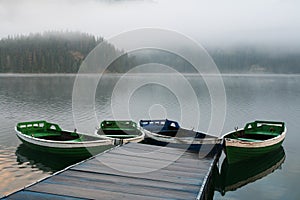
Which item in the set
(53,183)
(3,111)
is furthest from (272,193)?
(3,111)

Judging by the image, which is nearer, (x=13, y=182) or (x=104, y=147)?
(x=13, y=182)

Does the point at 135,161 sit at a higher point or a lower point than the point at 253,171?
higher

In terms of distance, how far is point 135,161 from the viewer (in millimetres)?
17250

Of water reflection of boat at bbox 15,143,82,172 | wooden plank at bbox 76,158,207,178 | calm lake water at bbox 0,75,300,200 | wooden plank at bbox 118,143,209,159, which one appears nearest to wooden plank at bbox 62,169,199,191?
wooden plank at bbox 76,158,207,178

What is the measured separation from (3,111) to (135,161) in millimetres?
42389

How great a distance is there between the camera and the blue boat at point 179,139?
858 inches

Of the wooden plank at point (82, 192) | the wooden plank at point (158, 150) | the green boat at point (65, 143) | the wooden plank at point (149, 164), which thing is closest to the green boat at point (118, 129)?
the green boat at point (65, 143)

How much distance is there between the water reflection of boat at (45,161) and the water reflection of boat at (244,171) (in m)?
10.4

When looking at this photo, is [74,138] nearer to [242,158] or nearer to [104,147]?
[104,147]

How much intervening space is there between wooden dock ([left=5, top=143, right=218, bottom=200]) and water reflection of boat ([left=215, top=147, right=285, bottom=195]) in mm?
4171

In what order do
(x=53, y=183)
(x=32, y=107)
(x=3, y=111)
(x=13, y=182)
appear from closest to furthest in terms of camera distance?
(x=53, y=183)
(x=13, y=182)
(x=3, y=111)
(x=32, y=107)

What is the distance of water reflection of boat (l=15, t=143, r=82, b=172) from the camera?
23562mm

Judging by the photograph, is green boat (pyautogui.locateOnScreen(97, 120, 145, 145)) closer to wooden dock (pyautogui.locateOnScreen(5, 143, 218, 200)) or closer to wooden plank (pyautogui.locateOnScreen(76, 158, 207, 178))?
wooden dock (pyautogui.locateOnScreen(5, 143, 218, 200))

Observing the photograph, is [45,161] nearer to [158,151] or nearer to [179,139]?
[158,151]
